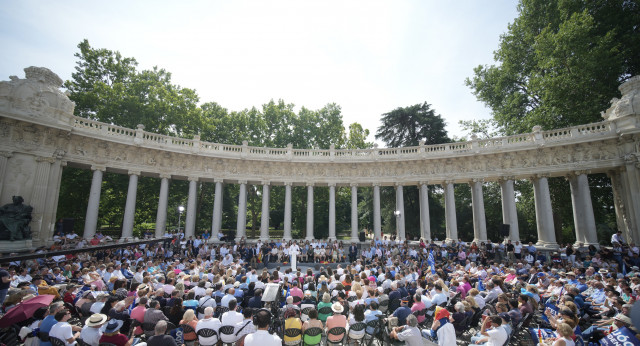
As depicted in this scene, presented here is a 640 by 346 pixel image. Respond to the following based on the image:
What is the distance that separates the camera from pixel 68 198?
25453 mm

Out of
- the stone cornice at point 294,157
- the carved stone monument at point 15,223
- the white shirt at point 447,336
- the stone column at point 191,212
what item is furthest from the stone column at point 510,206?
the carved stone monument at point 15,223

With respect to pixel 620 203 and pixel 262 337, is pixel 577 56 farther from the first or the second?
pixel 262 337

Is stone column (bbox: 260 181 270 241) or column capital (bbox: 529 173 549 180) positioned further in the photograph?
stone column (bbox: 260 181 270 241)

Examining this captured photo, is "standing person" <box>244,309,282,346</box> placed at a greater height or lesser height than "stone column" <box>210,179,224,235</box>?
lesser

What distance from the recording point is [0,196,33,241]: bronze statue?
15766mm

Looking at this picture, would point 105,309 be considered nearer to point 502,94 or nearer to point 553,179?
point 553,179

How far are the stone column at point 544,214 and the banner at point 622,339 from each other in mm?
18535

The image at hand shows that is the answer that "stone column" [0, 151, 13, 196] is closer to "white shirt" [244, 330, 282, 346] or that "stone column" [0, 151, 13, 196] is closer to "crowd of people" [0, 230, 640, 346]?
"crowd of people" [0, 230, 640, 346]

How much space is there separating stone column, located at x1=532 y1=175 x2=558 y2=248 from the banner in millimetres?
18535

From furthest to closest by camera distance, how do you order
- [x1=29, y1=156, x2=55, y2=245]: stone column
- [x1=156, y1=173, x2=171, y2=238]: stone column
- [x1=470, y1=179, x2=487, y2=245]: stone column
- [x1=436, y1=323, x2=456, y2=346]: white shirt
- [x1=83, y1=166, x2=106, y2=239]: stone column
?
1. [x1=156, y1=173, x2=171, y2=238]: stone column
2. [x1=470, y1=179, x2=487, y2=245]: stone column
3. [x1=83, y1=166, x2=106, y2=239]: stone column
4. [x1=29, y1=156, x2=55, y2=245]: stone column
5. [x1=436, y1=323, x2=456, y2=346]: white shirt

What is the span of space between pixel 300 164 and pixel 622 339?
22852 mm

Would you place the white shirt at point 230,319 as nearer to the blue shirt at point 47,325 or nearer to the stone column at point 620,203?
the blue shirt at point 47,325

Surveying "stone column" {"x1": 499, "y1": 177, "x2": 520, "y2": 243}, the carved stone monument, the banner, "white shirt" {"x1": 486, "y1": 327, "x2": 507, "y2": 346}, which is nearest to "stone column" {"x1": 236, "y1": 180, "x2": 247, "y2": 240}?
the carved stone monument

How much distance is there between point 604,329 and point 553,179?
23.5m
